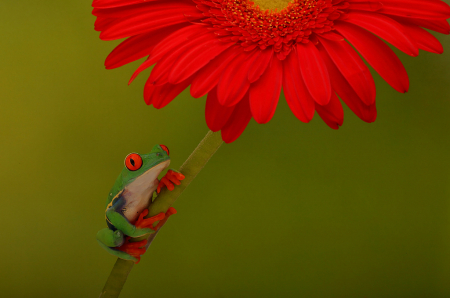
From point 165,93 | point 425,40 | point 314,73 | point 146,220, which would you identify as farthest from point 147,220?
point 425,40

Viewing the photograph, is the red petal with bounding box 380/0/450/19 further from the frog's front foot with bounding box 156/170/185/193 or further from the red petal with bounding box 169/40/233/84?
the frog's front foot with bounding box 156/170/185/193

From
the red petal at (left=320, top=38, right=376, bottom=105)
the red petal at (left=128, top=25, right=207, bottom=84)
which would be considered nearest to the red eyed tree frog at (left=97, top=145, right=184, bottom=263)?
the red petal at (left=128, top=25, right=207, bottom=84)

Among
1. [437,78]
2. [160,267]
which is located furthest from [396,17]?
[160,267]

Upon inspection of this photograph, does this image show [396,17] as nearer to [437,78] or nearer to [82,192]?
[437,78]

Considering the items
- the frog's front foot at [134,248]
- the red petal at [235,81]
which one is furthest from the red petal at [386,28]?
the frog's front foot at [134,248]

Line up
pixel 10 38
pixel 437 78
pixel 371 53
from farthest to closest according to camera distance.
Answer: pixel 10 38
pixel 437 78
pixel 371 53

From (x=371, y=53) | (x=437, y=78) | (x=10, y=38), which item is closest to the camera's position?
(x=371, y=53)

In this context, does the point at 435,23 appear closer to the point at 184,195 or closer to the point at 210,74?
the point at 210,74
